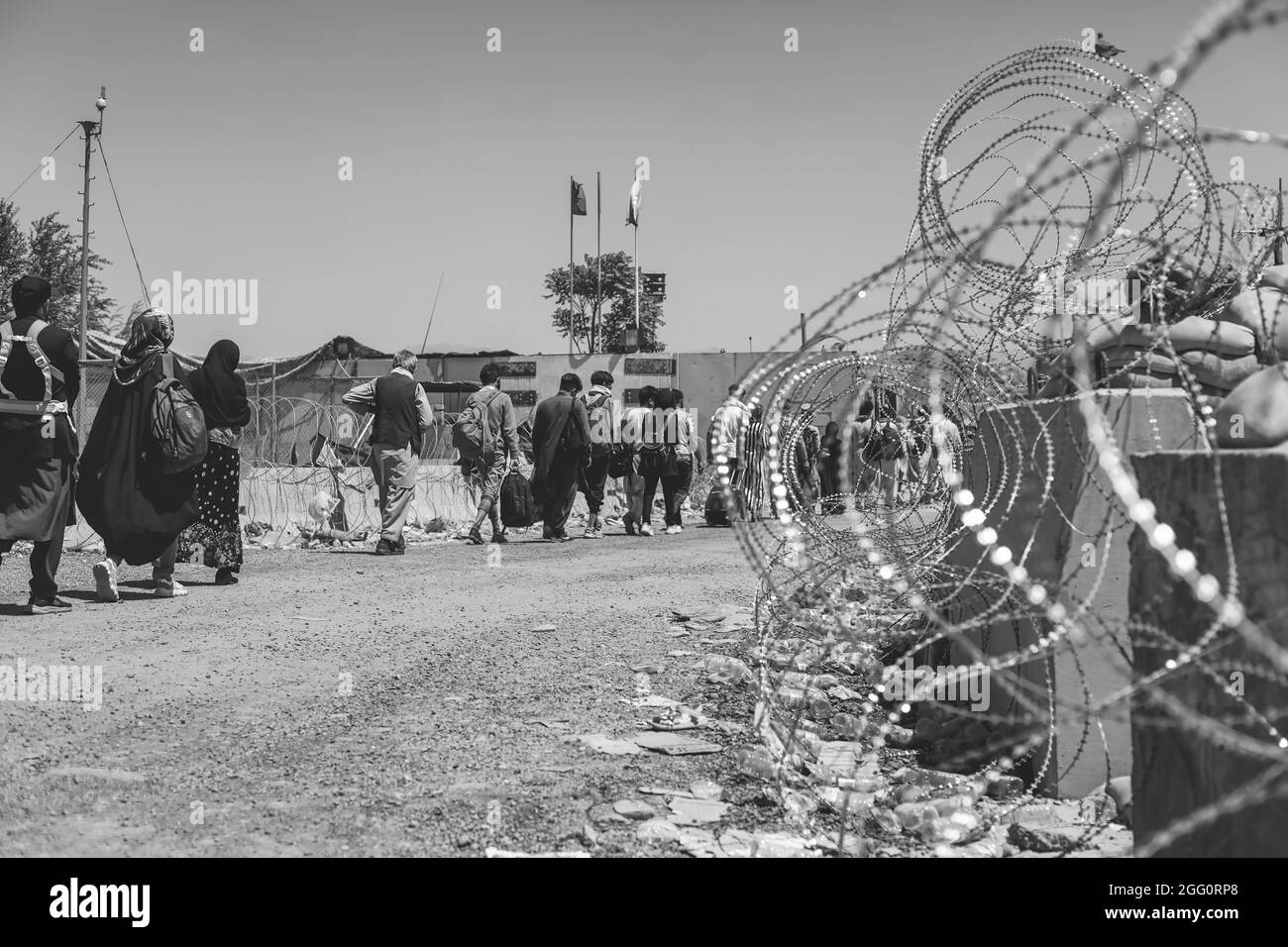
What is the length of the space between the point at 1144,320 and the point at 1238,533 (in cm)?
183

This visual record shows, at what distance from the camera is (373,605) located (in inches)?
303

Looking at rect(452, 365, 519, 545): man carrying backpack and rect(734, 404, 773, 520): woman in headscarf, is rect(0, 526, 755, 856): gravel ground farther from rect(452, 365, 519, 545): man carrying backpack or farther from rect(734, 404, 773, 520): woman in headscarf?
rect(452, 365, 519, 545): man carrying backpack

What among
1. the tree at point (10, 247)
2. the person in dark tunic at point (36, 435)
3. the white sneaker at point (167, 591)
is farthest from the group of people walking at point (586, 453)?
the tree at point (10, 247)

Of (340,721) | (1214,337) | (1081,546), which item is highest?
(1214,337)

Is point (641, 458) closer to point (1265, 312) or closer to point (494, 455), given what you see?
point (494, 455)

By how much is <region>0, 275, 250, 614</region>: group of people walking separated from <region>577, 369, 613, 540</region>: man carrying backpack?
215 inches

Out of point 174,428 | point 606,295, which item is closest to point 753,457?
point 174,428

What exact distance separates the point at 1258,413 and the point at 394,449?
969cm

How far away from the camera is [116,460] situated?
770 centimetres

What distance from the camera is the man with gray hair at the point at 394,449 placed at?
1140 centimetres

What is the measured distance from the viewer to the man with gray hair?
1140 centimetres

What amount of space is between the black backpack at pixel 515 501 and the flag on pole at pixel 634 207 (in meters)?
24.2

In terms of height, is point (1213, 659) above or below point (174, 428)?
below

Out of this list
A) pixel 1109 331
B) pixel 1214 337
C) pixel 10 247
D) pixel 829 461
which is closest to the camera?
pixel 1214 337
